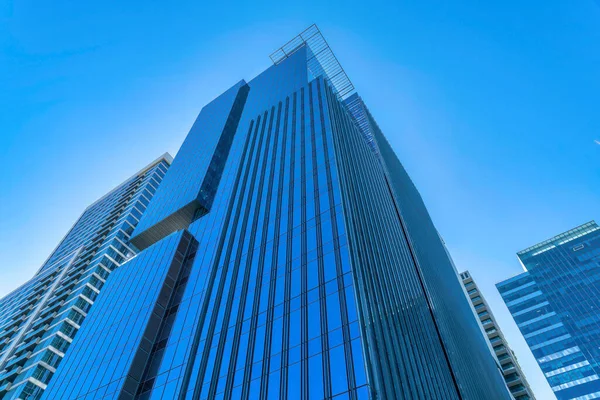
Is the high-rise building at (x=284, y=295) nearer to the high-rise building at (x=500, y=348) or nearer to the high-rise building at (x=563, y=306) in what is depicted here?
the high-rise building at (x=500, y=348)

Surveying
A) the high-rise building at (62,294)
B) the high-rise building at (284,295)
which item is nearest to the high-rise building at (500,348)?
the high-rise building at (284,295)

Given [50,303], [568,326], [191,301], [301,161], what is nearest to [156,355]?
[191,301]

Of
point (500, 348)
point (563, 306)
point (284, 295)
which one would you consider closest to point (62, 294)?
point (284, 295)

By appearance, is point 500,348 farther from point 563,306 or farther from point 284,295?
point 284,295

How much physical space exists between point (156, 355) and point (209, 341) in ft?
31.1

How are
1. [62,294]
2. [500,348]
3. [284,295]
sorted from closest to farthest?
[284,295], [62,294], [500,348]

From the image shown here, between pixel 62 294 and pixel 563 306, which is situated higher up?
pixel 563 306

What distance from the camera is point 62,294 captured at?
7956 cm

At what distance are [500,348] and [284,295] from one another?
91477 millimetres

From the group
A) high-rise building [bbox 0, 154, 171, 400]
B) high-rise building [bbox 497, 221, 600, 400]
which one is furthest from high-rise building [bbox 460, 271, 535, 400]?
high-rise building [bbox 0, 154, 171, 400]

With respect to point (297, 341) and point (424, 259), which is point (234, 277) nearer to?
point (297, 341)

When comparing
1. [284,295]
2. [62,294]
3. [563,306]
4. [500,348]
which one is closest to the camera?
[284,295]

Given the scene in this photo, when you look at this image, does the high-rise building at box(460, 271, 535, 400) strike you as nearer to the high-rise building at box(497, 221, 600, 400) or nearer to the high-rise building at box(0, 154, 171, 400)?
the high-rise building at box(497, 221, 600, 400)

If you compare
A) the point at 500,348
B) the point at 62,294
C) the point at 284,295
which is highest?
the point at 500,348
